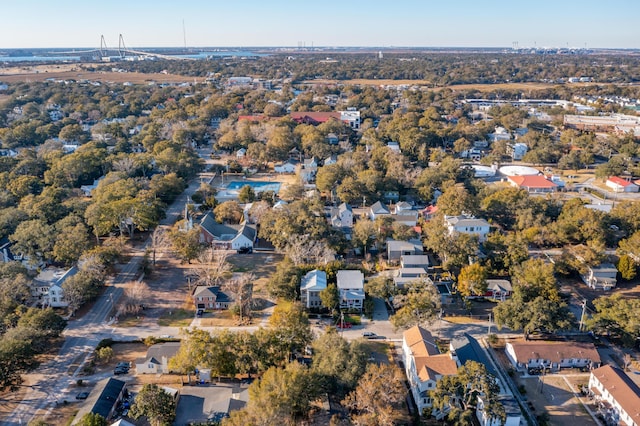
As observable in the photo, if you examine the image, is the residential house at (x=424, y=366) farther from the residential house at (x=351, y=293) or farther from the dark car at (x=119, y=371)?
the dark car at (x=119, y=371)

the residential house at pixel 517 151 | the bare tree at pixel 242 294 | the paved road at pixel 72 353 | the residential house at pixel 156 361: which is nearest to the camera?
the paved road at pixel 72 353

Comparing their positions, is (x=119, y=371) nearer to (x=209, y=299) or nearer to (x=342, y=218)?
(x=209, y=299)

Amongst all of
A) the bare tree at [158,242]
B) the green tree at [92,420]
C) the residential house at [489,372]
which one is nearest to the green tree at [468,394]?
the residential house at [489,372]

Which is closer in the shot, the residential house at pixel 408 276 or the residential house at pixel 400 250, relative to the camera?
the residential house at pixel 408 276

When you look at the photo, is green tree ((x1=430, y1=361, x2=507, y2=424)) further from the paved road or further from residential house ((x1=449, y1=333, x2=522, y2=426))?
the paved road

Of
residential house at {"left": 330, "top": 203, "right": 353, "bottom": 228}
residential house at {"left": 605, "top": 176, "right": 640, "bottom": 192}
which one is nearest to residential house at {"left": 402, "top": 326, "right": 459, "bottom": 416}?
residential house at {"left": 330, "top": 203, "right": 353, "bottom": 228}

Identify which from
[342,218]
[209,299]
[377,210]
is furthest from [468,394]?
[377,210]

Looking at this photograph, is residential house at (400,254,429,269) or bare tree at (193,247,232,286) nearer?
bare tree at (193,247,232,286)
